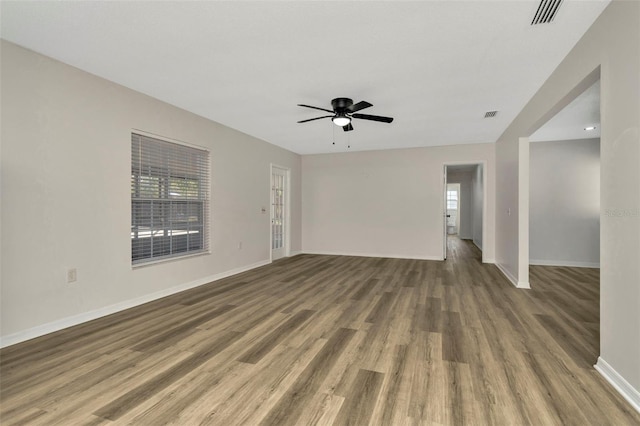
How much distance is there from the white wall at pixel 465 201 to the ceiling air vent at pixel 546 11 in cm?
987

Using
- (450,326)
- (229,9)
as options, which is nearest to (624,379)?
(450,326)

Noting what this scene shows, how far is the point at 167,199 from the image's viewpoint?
13.5ft

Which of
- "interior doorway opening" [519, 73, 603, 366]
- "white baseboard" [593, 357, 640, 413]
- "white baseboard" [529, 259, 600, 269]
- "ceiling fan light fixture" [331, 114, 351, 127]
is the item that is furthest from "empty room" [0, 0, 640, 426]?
"white baseboard" [529, 259, 600, 269]

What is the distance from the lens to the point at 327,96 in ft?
12.4

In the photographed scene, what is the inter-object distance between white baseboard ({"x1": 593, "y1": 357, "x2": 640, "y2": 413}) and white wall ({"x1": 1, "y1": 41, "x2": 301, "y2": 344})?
14.6 feet

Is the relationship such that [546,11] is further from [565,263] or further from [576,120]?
[565,263]

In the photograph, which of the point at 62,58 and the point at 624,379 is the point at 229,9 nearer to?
the point at 62,58

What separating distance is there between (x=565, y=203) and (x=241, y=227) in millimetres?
6525

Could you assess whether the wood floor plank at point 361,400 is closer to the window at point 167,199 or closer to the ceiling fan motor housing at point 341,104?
the ceiling fan motor housing at point 341,104

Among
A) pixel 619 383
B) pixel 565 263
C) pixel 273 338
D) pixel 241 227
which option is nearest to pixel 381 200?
pixel 241 227

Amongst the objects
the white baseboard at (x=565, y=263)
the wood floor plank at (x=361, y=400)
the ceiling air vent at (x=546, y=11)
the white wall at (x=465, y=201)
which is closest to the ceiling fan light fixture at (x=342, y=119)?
the ceiling air vent at (x=546, y=11)

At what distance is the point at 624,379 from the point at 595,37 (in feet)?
7.89

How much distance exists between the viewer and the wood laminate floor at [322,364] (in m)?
1.69

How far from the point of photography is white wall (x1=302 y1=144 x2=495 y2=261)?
22.5 ft
